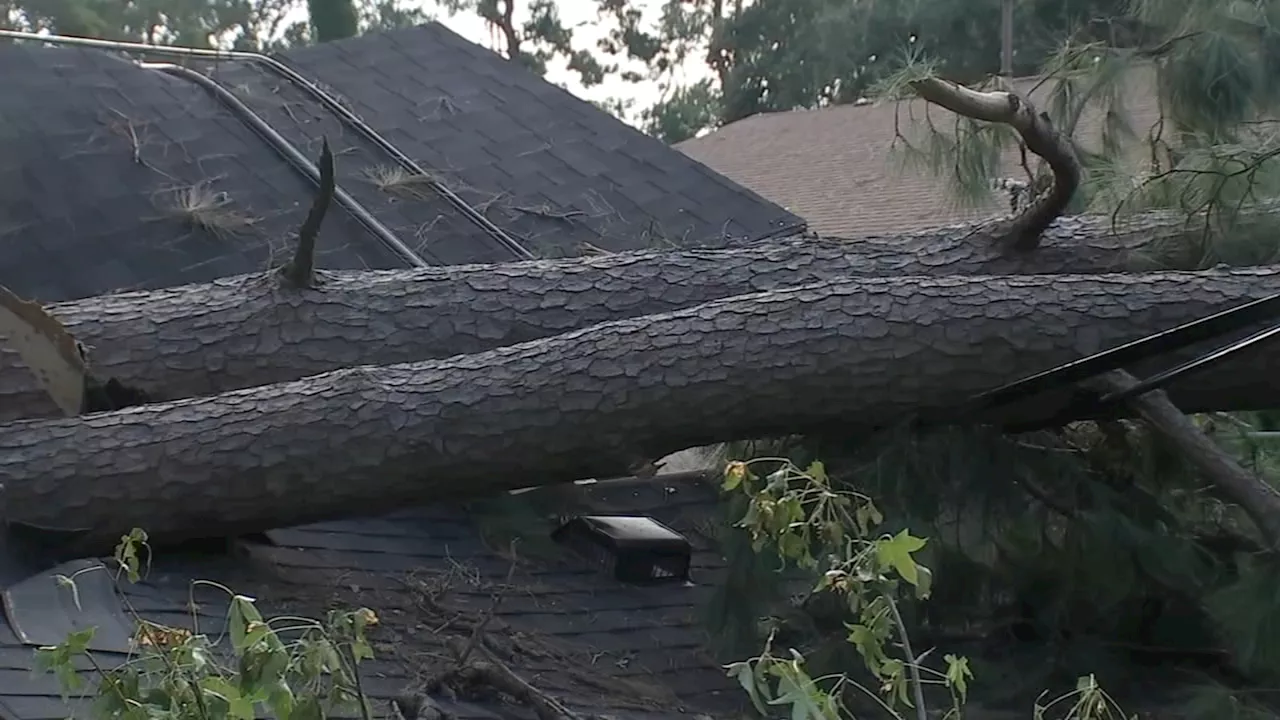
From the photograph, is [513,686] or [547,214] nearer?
[513,686]

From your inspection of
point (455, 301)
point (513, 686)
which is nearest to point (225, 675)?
point (513, 686)

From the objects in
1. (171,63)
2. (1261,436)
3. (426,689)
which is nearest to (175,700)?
(426,689)

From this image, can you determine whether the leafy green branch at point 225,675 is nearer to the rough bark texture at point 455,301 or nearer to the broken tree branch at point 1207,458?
the rough bark texture at point 455,301

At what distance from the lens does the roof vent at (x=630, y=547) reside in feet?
11.8

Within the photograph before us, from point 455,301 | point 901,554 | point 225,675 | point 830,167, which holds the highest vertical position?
point 901,554

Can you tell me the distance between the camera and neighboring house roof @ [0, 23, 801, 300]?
15.6 ft

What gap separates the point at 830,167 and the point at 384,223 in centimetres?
768

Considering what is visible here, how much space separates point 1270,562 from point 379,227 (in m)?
3.38

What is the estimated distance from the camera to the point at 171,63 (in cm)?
617

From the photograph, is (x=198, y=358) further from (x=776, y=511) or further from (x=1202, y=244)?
(x=1202, y=244)

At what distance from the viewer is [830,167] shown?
1231cm

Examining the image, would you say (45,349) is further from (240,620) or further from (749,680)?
(749,680)

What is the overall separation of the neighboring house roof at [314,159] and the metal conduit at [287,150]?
31 mm

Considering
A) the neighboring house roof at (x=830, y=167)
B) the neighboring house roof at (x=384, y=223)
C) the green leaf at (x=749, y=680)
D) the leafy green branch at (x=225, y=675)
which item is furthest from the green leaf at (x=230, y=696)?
the neighboring house roof at (x=830, y=167)
